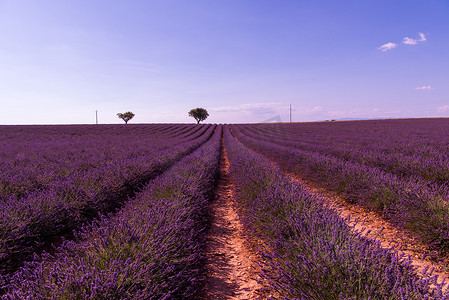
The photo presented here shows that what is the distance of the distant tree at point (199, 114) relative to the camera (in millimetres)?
69125

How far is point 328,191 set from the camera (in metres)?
5.03

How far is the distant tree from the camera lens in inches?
2721

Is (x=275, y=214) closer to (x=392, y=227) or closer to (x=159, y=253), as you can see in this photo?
(x=159, y=253)

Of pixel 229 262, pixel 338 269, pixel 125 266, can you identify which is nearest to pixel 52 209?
pixel 125 266

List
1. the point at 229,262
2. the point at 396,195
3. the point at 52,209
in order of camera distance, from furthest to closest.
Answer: the point at 396,195 < the point at 52,209 < the point at 229,262

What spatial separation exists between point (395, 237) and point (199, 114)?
68495mm

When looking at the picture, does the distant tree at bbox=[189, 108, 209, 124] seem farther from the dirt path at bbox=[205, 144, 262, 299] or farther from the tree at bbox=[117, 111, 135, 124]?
the dirt path at bbox=[205, 144, 262, 299]

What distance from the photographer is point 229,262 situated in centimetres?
248

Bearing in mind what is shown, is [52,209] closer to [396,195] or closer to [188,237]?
[188,237]

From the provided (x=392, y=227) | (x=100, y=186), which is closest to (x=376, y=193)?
(x=392, y=227)

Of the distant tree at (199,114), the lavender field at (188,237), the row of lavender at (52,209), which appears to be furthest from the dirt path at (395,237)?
the distant tree at (199,114)

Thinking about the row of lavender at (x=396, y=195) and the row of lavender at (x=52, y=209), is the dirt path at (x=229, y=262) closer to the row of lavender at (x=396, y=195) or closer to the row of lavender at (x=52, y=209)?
the row of lavender at (x=52, y=209)

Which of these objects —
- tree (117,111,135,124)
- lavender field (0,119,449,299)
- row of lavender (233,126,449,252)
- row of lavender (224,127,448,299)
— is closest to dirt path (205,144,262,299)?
lavender field (0,119,449,299)

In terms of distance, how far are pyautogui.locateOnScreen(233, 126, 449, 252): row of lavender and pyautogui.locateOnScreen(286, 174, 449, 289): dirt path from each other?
0.37ft
